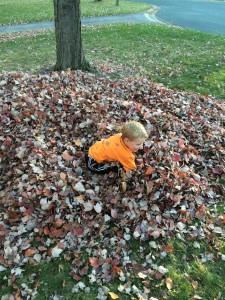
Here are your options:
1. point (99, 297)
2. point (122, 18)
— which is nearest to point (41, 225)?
point (99, 297)

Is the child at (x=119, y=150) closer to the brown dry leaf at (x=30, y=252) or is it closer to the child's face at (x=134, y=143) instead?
the child's face at (x=134, y=143)

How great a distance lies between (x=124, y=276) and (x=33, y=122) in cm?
341

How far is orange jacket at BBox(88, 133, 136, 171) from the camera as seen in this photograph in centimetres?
511

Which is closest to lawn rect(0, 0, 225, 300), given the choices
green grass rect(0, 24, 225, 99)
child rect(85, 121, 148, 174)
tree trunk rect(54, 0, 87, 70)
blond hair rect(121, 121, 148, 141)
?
child rect(85, 121, 148, 174)

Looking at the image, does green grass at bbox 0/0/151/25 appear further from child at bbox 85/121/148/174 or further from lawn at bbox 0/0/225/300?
child at bbox 85/121/148/174

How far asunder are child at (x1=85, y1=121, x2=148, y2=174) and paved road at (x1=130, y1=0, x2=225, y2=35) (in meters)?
16.7

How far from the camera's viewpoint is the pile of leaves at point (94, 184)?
4645 mm

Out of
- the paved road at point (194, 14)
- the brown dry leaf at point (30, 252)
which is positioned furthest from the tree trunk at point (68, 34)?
the paved road at point (194, 14)

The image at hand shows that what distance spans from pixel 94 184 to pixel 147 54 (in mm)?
9364

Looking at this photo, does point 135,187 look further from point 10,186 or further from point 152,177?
point 10,186

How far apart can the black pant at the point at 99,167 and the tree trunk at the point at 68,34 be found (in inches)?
193

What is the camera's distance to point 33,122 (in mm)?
6320

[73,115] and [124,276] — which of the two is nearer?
[124,276]

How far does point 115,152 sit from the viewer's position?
5.12 metres
